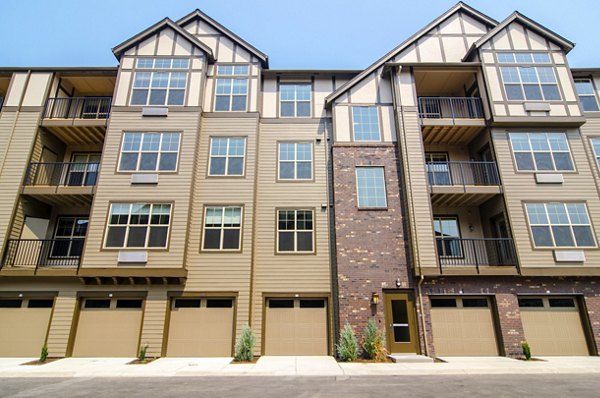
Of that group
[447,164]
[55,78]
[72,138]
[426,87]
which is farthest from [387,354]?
[55,78]

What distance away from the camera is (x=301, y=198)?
13883 mm

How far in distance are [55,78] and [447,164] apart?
19112mm

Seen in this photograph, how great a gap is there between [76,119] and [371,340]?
15.5 meters

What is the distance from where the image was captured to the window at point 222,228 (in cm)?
1285

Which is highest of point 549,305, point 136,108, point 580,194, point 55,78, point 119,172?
point 55,78

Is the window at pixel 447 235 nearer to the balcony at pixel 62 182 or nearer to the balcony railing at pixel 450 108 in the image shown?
the balcony railing at pixel 450 108

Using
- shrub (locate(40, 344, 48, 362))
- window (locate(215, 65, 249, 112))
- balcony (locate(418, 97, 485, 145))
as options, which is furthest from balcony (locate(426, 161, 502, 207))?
shrub (locate(40, 344, 48, 362))

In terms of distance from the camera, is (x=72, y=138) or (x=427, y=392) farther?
(x=72, y=138)

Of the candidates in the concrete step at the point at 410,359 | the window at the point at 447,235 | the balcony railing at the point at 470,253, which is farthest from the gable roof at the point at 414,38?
the concrete step at the point at 410,359

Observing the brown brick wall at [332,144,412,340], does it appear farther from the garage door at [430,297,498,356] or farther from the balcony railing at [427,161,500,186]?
the balcony railing at [427,161,500,186]

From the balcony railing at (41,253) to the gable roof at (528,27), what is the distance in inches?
780

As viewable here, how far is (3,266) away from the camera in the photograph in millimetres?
12211

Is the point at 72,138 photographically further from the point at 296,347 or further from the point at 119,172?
the point at 296,347

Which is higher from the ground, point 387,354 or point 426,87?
point 426,87
